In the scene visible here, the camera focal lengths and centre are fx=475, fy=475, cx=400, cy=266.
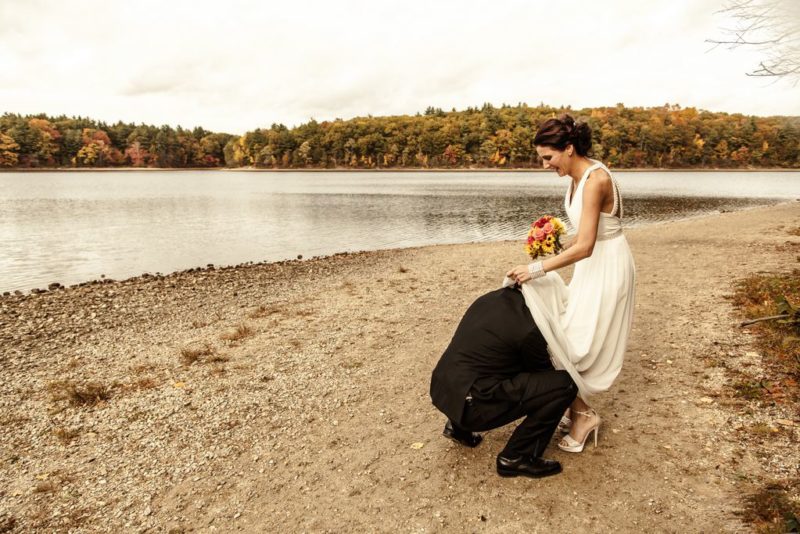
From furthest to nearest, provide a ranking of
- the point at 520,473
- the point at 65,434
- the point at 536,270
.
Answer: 1. the point at 65,434
2. the point at 520,473
3. the point at 536,270

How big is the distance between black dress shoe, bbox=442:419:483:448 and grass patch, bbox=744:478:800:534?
227 cm

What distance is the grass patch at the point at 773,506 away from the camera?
11.2 feet

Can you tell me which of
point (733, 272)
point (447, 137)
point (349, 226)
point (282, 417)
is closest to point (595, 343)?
point (282, 417)

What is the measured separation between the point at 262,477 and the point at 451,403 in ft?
7.01

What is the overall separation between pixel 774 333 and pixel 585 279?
5.42 meters

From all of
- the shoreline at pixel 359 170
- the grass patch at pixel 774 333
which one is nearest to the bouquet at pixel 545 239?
the grass patch at pixel 774 333

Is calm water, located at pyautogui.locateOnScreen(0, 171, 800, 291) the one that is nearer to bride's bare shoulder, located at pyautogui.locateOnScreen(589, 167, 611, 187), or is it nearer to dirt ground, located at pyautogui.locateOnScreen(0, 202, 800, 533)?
dirt ground, located at pyautogui.locateOnScreen(0, 202, 800, 533)

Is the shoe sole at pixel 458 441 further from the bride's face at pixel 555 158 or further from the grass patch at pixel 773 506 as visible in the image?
the bride's face at pixel 555 158

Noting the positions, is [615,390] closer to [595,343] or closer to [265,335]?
[595,343]

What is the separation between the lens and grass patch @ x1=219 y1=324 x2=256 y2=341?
930 centimetres

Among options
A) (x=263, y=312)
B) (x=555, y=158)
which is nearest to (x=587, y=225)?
(x=555, y=158)

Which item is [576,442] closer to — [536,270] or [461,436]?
[461,436]

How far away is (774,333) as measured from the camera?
730 cm

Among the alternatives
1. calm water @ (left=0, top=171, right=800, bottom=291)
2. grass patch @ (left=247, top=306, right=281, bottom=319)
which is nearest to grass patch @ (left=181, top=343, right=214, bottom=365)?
grass patch @ (left=247, top=306, right=281, bottom=319)
